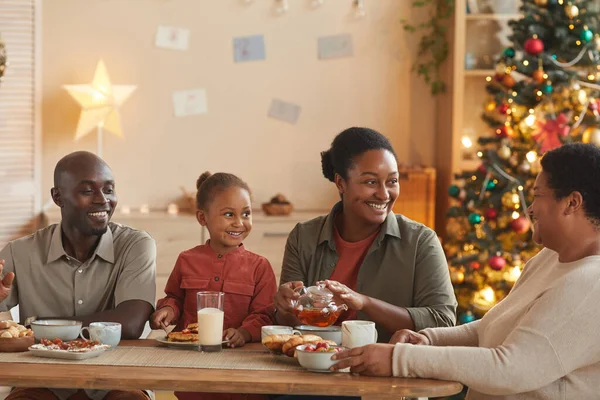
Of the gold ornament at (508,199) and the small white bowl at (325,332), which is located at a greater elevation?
the gold ornament at (508,199)

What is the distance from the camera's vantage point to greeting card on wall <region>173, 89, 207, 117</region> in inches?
205

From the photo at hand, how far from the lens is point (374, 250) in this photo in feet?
8.31

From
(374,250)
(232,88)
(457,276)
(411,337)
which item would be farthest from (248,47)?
(411,337)

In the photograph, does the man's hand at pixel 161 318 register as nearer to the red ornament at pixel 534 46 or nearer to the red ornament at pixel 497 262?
the red ornament at pixel 497 262

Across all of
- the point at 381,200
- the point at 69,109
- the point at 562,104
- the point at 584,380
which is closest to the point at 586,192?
the point at 584,380

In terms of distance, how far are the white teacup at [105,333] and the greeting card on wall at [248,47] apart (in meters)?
3.27

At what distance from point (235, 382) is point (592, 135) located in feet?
10.0

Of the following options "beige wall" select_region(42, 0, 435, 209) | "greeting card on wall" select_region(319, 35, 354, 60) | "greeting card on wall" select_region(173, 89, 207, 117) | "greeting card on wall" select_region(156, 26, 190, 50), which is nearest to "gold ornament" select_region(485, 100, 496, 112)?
"beige wall" select_region(42, 0, 435, 209)

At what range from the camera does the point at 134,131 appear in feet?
17.1

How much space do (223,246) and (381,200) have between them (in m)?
0.47

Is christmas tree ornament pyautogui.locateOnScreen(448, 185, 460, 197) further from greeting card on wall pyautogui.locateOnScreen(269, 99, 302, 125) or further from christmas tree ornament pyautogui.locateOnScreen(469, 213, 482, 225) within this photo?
greeting card on wall pyautogui.locateOnScreen(269, 99, 302, 125)

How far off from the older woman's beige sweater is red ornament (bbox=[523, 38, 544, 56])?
2.61m

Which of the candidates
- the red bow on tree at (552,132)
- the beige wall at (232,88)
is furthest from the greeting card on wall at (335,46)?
the red bow on tree at (552,132)

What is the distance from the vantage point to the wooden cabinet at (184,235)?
481 centimetres
